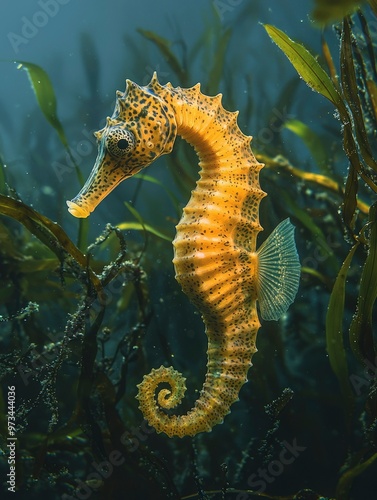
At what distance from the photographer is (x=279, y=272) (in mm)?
2088

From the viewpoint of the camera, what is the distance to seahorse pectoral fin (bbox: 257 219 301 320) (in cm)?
207

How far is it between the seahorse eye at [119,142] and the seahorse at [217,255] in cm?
9

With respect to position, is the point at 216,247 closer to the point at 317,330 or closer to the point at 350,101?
the point at 350,101

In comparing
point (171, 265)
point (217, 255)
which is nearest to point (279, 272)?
point (217, 255)

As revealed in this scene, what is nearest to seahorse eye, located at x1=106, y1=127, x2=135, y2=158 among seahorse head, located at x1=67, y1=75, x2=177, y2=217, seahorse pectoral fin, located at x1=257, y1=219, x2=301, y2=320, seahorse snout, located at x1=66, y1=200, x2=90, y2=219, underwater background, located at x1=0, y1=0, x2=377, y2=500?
seahorse head, located at x1=67, y1=75, x2=177, y2=217

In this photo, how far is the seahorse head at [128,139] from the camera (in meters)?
1.75

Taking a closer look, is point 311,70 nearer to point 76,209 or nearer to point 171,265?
point 76,209

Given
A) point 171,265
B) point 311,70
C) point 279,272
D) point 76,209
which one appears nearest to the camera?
point 76,209

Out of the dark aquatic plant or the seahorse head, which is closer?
the seahorse head

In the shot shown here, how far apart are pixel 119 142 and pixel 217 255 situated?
702 mm

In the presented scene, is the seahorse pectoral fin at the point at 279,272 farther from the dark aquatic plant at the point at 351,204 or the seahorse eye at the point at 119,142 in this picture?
the seahorse eye at the point at 119,142

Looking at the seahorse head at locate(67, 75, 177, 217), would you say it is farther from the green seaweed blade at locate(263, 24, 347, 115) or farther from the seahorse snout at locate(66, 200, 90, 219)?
the green seaweed blade at locate(263, 24, 347, 115)

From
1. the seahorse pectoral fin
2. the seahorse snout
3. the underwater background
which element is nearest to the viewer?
the seahorse snout

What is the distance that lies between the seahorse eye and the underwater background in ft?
1.83
